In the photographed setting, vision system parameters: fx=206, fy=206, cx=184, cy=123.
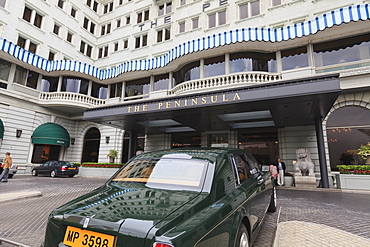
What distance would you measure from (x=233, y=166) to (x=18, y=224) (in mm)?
5056

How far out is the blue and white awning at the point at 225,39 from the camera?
12.2 meters

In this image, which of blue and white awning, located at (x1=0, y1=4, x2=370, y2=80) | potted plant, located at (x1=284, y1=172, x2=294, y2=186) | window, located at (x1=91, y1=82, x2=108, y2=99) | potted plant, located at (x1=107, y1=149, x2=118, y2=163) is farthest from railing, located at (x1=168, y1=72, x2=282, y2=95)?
window, located at (x1=91, y1=82, x2=108, y2=99)

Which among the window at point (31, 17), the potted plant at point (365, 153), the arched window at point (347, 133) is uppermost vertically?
the window at point (31, 17)

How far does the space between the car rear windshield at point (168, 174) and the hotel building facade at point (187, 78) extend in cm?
754

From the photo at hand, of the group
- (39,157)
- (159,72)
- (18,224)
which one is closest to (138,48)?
(159,72)

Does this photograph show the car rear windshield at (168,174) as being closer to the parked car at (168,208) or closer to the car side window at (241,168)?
the parked car at (168,208)

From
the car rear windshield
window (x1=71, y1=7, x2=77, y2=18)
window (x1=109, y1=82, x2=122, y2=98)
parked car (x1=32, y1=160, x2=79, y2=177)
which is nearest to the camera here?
the car rear windshield

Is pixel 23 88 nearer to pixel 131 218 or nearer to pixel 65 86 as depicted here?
pixel 65 86

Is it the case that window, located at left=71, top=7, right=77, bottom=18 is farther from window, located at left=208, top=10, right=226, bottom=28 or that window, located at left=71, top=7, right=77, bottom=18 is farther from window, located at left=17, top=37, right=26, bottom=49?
window, located at left=208, top=10, right=226, bottom=28

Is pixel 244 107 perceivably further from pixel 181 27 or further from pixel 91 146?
pixel 91 146

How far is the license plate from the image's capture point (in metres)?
1.82

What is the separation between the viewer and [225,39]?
14516 millimetres

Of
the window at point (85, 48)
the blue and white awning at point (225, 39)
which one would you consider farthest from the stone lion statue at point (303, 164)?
the window at point (85, 48)

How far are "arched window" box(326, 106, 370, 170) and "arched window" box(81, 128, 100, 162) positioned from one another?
2115cm
